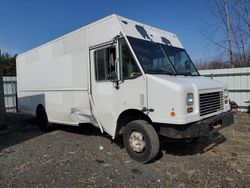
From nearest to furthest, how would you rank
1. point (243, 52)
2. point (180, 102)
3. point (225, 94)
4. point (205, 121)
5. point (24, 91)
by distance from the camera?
point (180, 102)
point (205, 121)
point (225, 94)
point (24, 91)
point (243, 52)

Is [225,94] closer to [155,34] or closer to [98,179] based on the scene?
[155,34]

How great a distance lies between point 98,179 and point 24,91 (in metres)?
6.64

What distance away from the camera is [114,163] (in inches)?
201

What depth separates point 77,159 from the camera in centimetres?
539

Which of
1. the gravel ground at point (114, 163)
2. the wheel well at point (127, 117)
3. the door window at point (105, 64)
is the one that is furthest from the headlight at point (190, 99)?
the door window at point (105, 64)

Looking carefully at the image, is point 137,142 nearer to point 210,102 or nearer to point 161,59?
point 210,102

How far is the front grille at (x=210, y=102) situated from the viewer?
478 centimetres

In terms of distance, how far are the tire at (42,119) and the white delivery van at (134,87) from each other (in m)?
1.07

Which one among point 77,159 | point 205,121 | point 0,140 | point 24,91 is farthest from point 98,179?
point 24,91

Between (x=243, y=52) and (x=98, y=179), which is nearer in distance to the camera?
(x=98, y=179)

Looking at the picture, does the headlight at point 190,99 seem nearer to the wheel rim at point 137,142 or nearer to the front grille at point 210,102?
the front grille at point 210,102

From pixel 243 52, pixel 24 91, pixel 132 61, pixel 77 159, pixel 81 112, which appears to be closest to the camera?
pixel 132 61

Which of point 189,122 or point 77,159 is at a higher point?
point 189,122

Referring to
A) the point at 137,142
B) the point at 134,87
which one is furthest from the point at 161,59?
the point at 137,142
